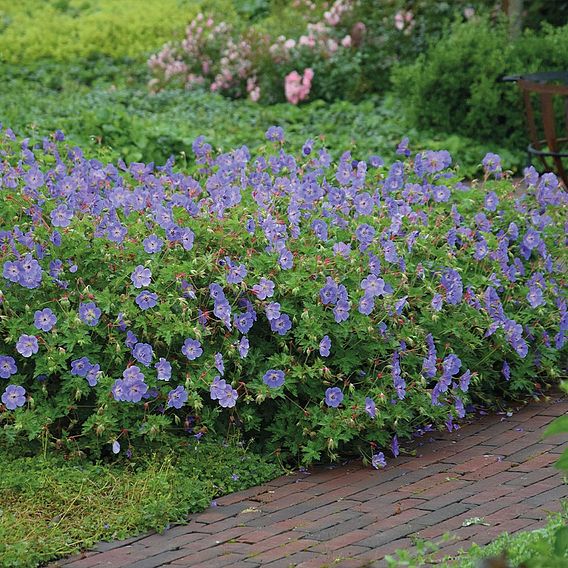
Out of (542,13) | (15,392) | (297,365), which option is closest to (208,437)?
(297,365)

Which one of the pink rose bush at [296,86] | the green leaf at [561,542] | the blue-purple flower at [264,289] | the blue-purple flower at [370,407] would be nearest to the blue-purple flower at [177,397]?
the blue-purple flower at [264,289]

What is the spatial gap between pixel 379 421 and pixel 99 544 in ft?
3.84

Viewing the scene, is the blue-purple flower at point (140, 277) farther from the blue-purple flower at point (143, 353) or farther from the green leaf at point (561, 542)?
the green leaf at point (561, 542)

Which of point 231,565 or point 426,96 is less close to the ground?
point 231,565

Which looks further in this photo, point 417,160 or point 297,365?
point 417,160

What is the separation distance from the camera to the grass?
365cm

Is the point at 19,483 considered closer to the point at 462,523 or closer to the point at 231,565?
the point at 231,565

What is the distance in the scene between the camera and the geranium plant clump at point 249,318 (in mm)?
4199

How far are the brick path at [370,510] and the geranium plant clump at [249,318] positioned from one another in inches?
5.9

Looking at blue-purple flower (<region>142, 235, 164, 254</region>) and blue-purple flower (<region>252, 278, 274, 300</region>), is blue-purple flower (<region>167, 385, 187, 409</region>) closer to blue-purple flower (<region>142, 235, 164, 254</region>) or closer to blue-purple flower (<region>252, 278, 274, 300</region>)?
blue-purple flower (<region>252, 278, 274, 300</region>)

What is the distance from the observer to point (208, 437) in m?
4.34

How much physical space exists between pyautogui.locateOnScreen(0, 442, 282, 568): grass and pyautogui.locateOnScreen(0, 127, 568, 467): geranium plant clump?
112 mm

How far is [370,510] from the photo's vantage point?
12.9 ft

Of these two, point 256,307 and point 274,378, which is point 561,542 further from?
point 256,307
